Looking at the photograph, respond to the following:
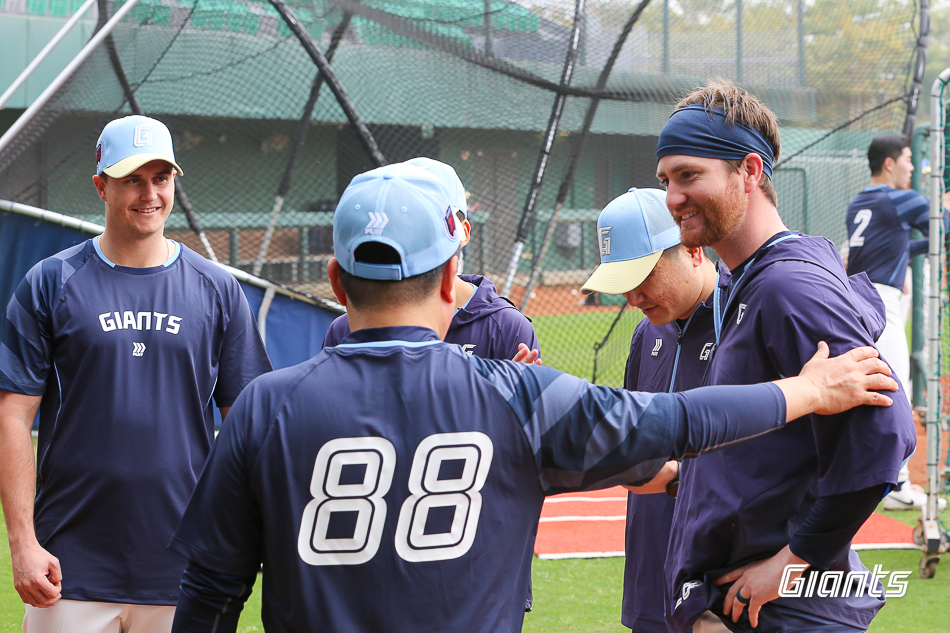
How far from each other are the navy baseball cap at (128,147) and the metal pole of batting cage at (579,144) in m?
5.07

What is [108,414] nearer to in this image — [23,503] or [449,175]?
[23,503]

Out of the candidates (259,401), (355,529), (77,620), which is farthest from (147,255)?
(355,529)

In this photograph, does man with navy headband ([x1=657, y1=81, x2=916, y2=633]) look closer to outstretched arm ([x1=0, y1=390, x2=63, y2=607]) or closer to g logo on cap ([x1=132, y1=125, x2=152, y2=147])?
g logo on cap ([x1=132, y1=125, x2=152, y2=147])

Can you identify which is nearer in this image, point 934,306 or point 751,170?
point 751,170

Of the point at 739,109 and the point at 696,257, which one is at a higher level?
the point at 739,109

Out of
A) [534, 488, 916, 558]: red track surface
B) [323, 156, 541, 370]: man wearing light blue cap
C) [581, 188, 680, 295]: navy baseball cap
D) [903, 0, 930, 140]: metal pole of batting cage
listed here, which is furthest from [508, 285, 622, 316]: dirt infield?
[581, 188, 680, 295]: navy baseball cap

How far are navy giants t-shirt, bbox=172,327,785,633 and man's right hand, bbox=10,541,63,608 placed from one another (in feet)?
4.21

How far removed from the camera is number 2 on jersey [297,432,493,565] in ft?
4.87

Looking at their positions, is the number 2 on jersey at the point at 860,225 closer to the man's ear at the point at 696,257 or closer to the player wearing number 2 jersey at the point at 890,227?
the player wearing number 2 jersey at the point at 890,227

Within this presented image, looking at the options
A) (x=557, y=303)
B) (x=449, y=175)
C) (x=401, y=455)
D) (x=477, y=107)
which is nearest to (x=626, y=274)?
(x=449, y=175)

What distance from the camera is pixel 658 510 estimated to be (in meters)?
2.82

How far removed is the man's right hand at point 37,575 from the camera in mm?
2557

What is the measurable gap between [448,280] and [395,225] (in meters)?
0.17

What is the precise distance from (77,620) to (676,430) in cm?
204
